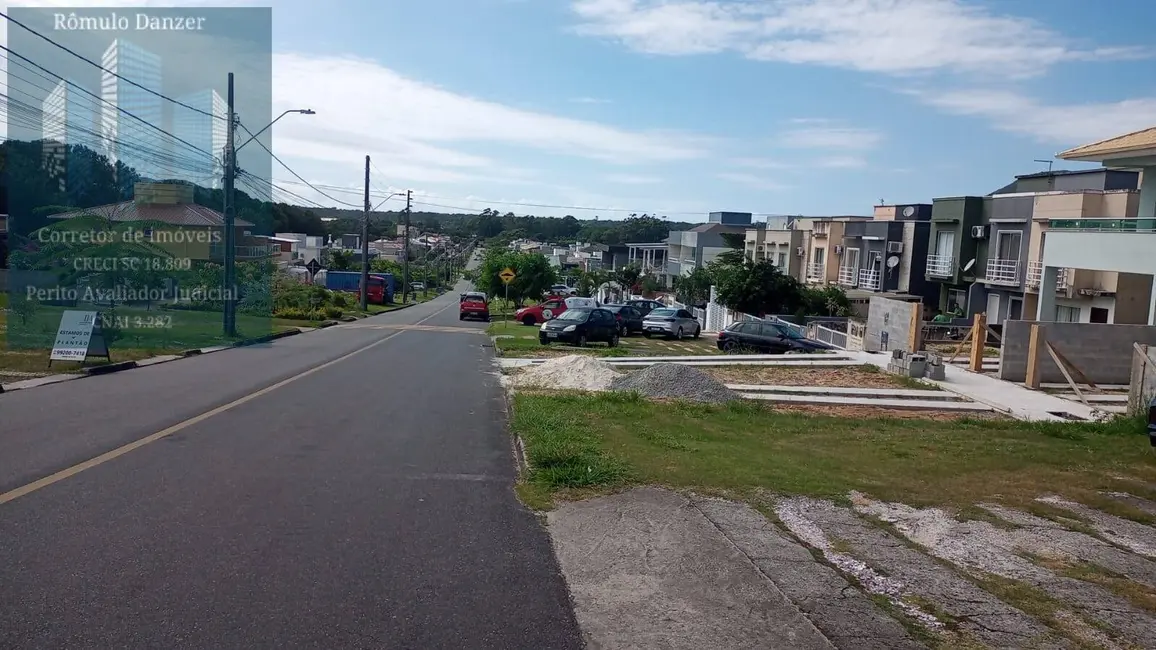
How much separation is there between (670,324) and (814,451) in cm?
2831

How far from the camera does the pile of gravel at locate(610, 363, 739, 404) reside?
17.8 metres

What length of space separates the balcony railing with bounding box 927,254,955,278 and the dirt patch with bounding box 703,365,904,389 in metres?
19.8

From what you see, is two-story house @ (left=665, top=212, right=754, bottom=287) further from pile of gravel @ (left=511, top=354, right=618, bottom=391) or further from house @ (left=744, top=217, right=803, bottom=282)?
pile of gravel @ (left=511, top=354, right=618, bottom=391)

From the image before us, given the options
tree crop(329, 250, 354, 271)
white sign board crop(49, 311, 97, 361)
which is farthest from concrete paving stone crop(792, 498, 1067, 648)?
tree crop(329, 250, 354, 271)

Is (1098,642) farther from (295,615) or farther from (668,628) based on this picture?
(295,615)

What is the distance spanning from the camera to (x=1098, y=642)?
546 cm

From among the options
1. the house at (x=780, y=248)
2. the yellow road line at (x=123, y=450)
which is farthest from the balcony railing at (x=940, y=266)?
the yellow road line at (x=123, y=450)

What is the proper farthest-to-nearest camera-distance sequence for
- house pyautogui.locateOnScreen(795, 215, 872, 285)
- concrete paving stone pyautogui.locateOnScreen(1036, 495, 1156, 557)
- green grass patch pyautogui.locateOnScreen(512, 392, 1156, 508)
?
house pyautogui.locateOnScreen(795, 215, 872, 285)
green grass patch pyautogui.locateOnScreen(512, 392, 1156, 508)
concrete paving stone pyautogui.locateOnScreen(1036, 495, 1156, 557)

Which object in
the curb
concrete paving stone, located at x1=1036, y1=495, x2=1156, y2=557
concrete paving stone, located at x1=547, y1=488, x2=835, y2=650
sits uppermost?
concrete paving stone, located at x1=547, y1=488, x2=835, y2=650

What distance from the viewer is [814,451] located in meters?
12.6

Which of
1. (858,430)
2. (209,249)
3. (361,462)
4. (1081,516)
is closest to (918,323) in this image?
(858,430)

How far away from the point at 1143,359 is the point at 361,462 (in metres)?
14.2

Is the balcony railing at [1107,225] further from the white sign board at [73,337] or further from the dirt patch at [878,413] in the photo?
the white sign board at [73,337]

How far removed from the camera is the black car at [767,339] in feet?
105
